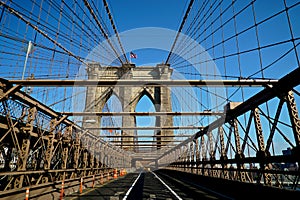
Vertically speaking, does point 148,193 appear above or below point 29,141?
below

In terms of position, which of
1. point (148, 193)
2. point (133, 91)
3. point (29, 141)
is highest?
point (133, 91)

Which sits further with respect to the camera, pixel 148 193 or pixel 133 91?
pixel 133 91

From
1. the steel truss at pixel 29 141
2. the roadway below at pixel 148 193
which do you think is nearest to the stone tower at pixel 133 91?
the steel truss at pixel 29 141

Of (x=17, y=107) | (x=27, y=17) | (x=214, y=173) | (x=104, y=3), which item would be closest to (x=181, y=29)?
(x=104, y=3)

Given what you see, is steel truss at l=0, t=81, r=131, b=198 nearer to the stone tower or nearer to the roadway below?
the roadway below

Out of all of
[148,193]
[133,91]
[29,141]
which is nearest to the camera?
[29,141]

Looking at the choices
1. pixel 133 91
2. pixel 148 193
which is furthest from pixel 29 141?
pixel 133 91

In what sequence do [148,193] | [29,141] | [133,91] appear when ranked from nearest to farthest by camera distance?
[29,141] → [148,193] → [133,91]

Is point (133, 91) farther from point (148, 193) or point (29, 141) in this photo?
point (29, 141)

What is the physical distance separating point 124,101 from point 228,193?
132ft

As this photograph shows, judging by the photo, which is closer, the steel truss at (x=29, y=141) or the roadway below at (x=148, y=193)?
the steel truss at (x=29, y=141)

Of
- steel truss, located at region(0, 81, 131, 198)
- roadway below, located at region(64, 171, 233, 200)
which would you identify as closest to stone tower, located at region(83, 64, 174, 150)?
steel truss, located at region(0, 81, 131, 198)

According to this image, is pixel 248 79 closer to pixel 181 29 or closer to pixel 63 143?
pixel 63 143

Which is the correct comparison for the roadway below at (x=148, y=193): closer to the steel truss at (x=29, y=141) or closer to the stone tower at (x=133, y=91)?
the steel truss at (x=29, y=141)
